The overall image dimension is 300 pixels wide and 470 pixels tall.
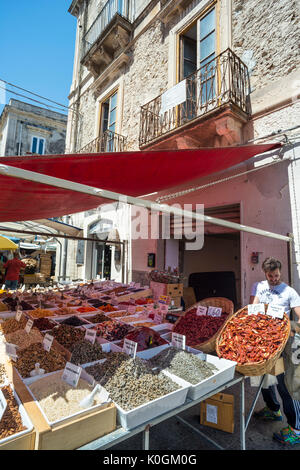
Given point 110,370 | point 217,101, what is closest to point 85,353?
point 110,370

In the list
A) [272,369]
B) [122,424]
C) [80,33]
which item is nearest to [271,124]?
[272,369]

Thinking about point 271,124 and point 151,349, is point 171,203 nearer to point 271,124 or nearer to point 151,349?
point 271,124

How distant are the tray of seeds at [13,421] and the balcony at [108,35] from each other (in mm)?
9609

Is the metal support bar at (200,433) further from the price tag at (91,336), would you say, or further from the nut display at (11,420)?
the nut display at (11,420)

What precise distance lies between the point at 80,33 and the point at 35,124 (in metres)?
9.78

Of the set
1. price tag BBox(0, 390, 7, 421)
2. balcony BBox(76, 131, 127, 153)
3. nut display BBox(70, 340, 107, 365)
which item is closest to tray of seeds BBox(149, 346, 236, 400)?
nut display BBox(70, 340, 107, 365)

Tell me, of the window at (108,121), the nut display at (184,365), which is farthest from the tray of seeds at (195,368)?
the window at (108,121)

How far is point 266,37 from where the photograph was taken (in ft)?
14.9

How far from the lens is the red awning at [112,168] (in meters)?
2.46

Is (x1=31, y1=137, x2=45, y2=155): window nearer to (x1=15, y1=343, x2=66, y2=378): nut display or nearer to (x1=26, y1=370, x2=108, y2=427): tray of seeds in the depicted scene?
(x1=15, y1=343, x2=66, y2=378): nut display

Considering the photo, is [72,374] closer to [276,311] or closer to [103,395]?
[103,395]

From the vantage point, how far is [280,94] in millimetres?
4191

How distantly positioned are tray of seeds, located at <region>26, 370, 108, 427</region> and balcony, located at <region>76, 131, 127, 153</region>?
704 cm

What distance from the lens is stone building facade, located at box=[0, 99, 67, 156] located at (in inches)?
711
